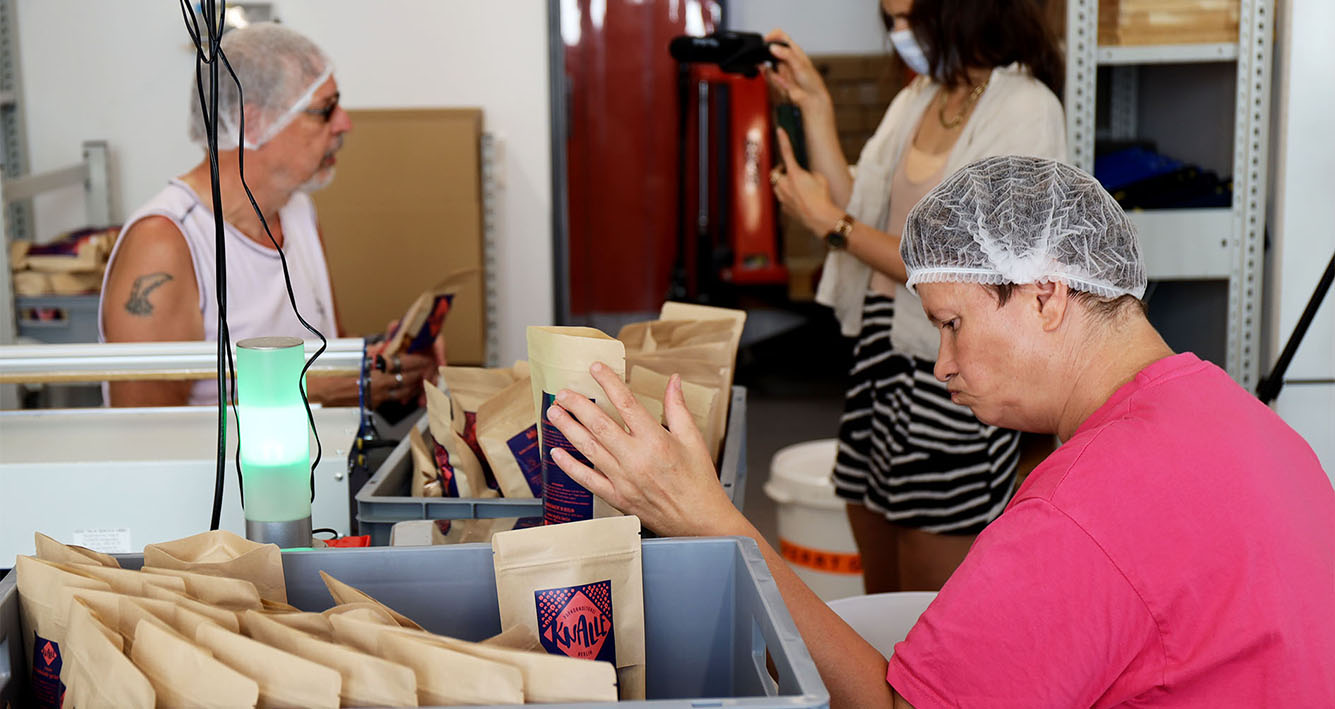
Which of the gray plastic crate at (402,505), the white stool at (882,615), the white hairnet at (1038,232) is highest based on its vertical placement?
the white hairnet at (1038,232)

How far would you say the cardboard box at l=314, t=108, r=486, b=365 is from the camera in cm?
345

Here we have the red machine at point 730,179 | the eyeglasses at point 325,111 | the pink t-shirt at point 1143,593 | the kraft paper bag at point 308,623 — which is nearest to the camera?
the kraft paper bag at point 308,623

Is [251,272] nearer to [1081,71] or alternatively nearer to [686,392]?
[686,392]

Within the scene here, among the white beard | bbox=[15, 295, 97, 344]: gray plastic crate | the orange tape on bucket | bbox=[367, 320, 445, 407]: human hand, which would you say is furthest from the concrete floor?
bbox=[15, 295, 97, 344]: gray plastic crate

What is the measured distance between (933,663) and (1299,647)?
1.08ft

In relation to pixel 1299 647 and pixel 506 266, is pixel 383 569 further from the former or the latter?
pixel 506 266

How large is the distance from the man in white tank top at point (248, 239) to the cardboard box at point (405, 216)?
3.10ft

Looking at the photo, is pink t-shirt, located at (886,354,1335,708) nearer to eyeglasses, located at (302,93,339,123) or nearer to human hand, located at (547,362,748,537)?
human hand, located at (547,362,748,537)

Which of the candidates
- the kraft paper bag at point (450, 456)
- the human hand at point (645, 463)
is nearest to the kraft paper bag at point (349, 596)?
the human hand at point (645, 463)

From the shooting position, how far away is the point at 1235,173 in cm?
249

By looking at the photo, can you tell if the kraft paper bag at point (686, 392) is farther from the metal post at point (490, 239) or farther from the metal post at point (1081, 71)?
the metal post at point (490, 239)

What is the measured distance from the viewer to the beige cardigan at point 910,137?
2094 mm

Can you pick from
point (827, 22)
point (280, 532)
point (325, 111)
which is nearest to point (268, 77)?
point (325, 111)

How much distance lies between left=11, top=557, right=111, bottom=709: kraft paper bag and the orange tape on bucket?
2.12 meters
